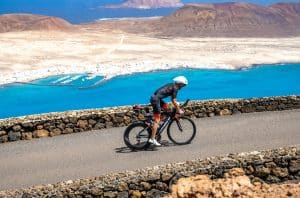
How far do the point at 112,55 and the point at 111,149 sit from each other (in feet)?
128

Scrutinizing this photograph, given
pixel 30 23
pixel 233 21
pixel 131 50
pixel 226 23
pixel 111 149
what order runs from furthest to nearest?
pixel 233 21, pixel 226 23, pixel 30 23, pixel 131 50, pixel 111 149

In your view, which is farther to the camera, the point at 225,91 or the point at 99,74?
the point at 99,74

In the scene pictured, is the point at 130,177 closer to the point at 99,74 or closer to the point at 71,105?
the point at 71,105

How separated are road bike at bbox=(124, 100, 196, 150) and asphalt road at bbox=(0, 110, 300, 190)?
178mm

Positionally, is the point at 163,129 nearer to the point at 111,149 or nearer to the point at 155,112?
the point at 155,112

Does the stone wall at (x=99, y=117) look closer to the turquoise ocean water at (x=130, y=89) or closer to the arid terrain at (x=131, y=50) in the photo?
the turquoise ocean water at (x=130, y=89)

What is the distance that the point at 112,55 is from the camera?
168ft


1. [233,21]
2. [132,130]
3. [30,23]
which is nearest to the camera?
[132,130]

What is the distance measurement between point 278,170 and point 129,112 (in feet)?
16.9

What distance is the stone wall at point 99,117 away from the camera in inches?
527

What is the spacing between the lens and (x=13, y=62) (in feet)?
153

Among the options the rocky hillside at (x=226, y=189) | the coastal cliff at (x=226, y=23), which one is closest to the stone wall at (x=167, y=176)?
the rocky hillside at (x=226, y=189)

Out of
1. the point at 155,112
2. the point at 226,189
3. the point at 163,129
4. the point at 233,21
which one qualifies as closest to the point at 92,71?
the point at 163,129

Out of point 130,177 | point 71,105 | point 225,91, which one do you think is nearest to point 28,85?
A: point 71,105
